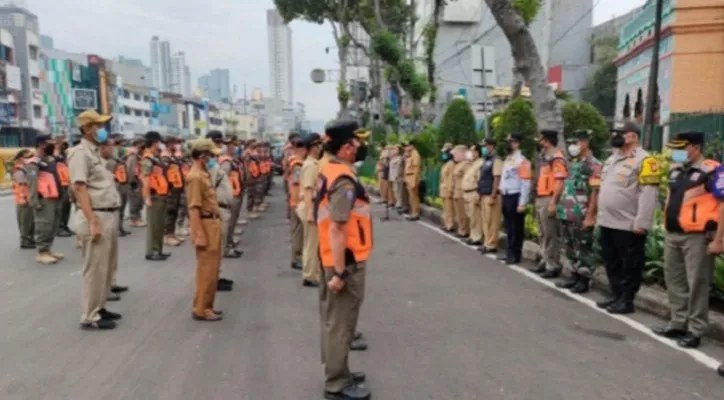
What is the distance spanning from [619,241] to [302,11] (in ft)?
80.2

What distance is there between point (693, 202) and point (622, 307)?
5.13 feet

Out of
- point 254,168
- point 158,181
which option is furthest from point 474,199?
point 254,168


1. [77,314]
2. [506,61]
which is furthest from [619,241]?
[506,61]

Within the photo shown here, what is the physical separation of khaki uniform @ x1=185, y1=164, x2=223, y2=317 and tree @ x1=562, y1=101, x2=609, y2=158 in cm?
839

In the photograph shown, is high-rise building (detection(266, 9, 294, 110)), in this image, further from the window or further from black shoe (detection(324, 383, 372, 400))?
black shoe (detection(324, 383, 372, 400))

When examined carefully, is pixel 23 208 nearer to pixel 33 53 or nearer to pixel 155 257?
pixel 155 257

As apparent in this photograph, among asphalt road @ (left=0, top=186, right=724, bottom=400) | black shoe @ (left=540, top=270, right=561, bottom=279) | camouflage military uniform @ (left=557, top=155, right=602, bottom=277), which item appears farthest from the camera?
black shoe @ (left=540, top=270, right=561, bottom=279)

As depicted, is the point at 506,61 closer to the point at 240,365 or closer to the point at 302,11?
the point at 302,11

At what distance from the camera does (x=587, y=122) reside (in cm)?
1272

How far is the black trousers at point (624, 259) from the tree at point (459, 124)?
31.2 ft

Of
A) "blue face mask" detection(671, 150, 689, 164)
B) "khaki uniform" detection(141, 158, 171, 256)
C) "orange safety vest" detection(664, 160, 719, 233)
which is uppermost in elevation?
"blue face mask" detection(671, 150, 689, 164)

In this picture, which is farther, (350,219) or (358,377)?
(358,377)

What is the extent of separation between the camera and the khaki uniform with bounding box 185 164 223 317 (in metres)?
6.14

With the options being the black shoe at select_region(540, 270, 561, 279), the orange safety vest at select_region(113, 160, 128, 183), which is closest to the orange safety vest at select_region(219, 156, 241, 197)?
→ the orange safety vest at select_region(113, 160, 128, 183)
